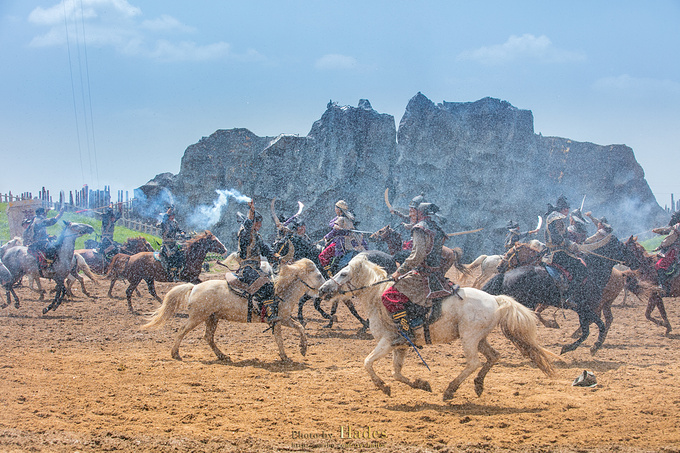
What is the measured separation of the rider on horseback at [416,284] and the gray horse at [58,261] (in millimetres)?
9553

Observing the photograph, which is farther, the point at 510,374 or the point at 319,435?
the point at 510,374

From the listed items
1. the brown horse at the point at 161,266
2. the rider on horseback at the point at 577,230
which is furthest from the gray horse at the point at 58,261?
the rider on horseback at the point at 577,230

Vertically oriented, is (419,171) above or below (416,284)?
above

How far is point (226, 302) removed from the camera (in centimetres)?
810

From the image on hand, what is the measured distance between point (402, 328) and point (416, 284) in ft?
1.76

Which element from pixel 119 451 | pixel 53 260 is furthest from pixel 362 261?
pixel 53 260

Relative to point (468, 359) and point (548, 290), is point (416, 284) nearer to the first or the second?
point (468, 359)

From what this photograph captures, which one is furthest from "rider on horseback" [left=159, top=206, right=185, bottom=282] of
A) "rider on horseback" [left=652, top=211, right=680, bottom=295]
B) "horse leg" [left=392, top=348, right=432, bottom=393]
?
"rider on horseback" [left=652, top=211, right=680, bottom=295]

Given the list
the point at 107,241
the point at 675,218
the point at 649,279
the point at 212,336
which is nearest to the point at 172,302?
the point at 212,336

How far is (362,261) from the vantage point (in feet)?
21.7

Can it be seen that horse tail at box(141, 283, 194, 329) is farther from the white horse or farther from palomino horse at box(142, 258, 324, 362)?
the white horse

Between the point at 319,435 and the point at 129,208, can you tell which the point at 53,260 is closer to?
the point at 319,435

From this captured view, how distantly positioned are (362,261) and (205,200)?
24157mm

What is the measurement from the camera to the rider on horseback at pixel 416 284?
6184 millimetres
